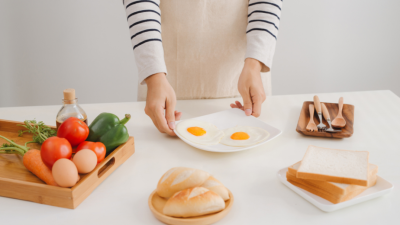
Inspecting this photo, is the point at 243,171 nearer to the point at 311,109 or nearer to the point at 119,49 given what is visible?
the point at 311,109

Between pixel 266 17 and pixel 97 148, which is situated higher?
pixel 266 17

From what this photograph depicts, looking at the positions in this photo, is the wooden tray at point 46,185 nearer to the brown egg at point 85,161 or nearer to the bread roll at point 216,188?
the brown egg at point 85,161

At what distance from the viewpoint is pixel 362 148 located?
1.13 metres

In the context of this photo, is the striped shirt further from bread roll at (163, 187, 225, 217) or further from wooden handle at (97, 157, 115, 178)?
bread roll at (163, 187, 225, 217)

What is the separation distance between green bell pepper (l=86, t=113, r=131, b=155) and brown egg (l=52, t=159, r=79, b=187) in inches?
8.9

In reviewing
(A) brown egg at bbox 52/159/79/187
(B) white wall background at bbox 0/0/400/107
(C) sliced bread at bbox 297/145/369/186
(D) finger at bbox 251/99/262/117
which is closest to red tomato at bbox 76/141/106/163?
(A) brown egg at bbox 52/159/79/187

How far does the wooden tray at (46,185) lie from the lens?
0.79 meters

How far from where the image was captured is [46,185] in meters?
0.80

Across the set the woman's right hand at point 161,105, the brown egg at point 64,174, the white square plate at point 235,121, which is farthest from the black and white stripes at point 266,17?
the brown egg at point 64,174

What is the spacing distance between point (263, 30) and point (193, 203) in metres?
1.07

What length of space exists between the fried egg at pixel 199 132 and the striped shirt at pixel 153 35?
26cm

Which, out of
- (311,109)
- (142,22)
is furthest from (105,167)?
(311,109)

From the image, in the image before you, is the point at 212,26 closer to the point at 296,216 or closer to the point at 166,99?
the point at 166,99

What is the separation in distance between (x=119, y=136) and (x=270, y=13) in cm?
96
